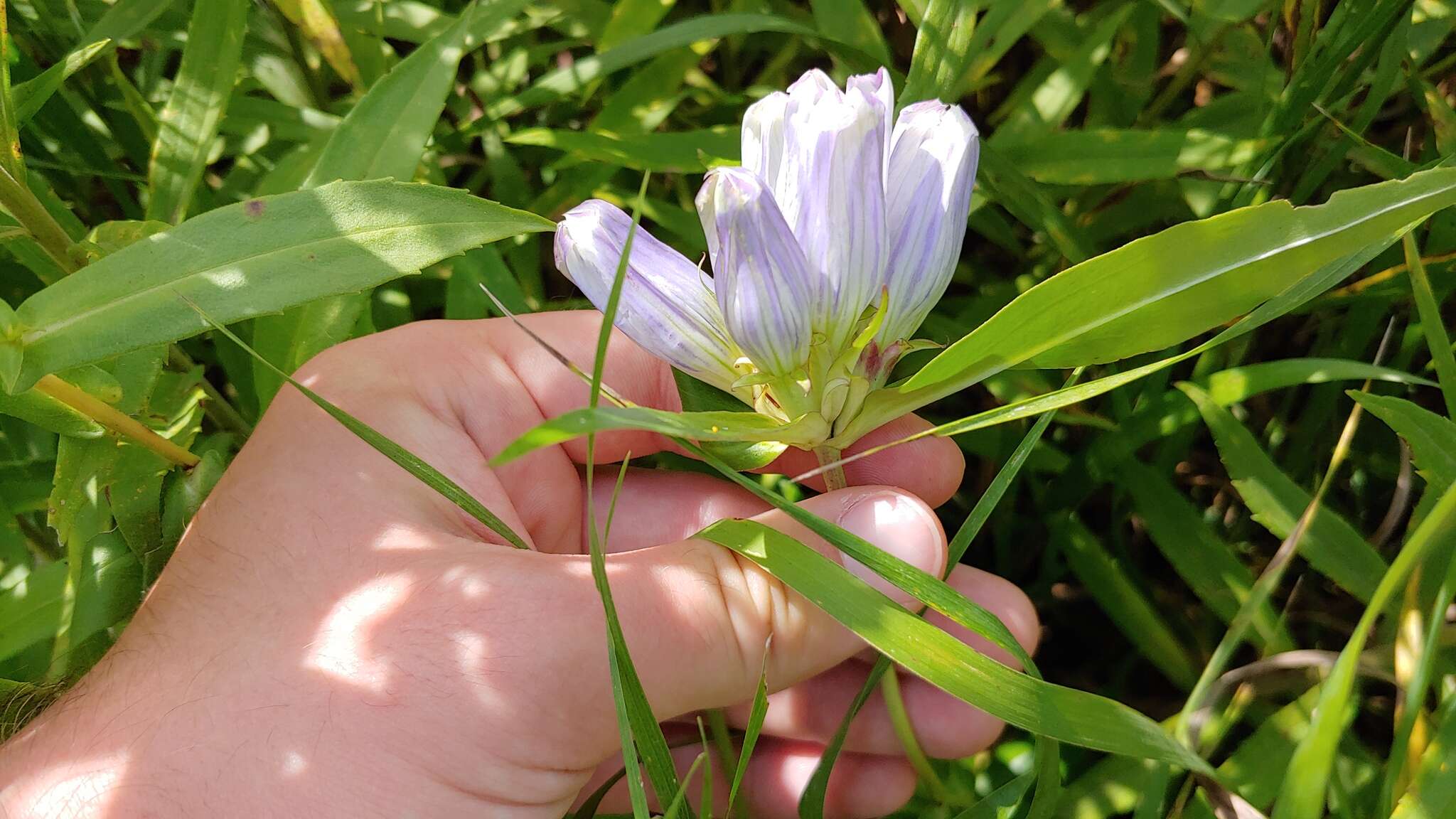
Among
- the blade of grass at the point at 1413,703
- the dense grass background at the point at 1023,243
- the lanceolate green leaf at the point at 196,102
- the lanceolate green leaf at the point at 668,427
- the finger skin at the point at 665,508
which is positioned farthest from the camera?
the finger skin at the point at 665,508

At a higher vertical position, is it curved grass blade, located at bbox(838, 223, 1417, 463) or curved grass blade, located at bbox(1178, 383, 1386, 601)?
curved grass blade, located at bbox(838, 223, 1417, 463)

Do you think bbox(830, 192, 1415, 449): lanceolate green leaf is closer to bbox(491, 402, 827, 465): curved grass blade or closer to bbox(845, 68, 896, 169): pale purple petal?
bbox(491, 402, 827, 465): curved grass blade

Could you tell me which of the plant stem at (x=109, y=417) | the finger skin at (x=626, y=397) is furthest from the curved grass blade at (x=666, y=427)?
the plant stem at (x=109, y=417)

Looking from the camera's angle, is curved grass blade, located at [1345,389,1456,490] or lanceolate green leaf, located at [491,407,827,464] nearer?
lanceolate green leaf, located at [491,407,827,464]

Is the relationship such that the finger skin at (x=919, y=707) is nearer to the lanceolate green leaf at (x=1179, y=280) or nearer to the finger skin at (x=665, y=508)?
the finger skin at (x=665, y=508)

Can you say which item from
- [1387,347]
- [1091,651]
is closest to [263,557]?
[1091,651]

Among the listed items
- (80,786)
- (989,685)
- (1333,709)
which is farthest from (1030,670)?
(80,786)

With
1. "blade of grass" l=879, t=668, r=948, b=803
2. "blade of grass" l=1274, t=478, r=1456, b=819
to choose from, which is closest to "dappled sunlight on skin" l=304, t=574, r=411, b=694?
"blade of grass" l=879, t=668, r=948, b=803

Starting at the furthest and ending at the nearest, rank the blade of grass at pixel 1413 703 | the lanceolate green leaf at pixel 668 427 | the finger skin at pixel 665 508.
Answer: the finger skin at pixel 665 508, the blade of grass at pixel 1413 703, the lanceolate green leaf at pixel 668 427
